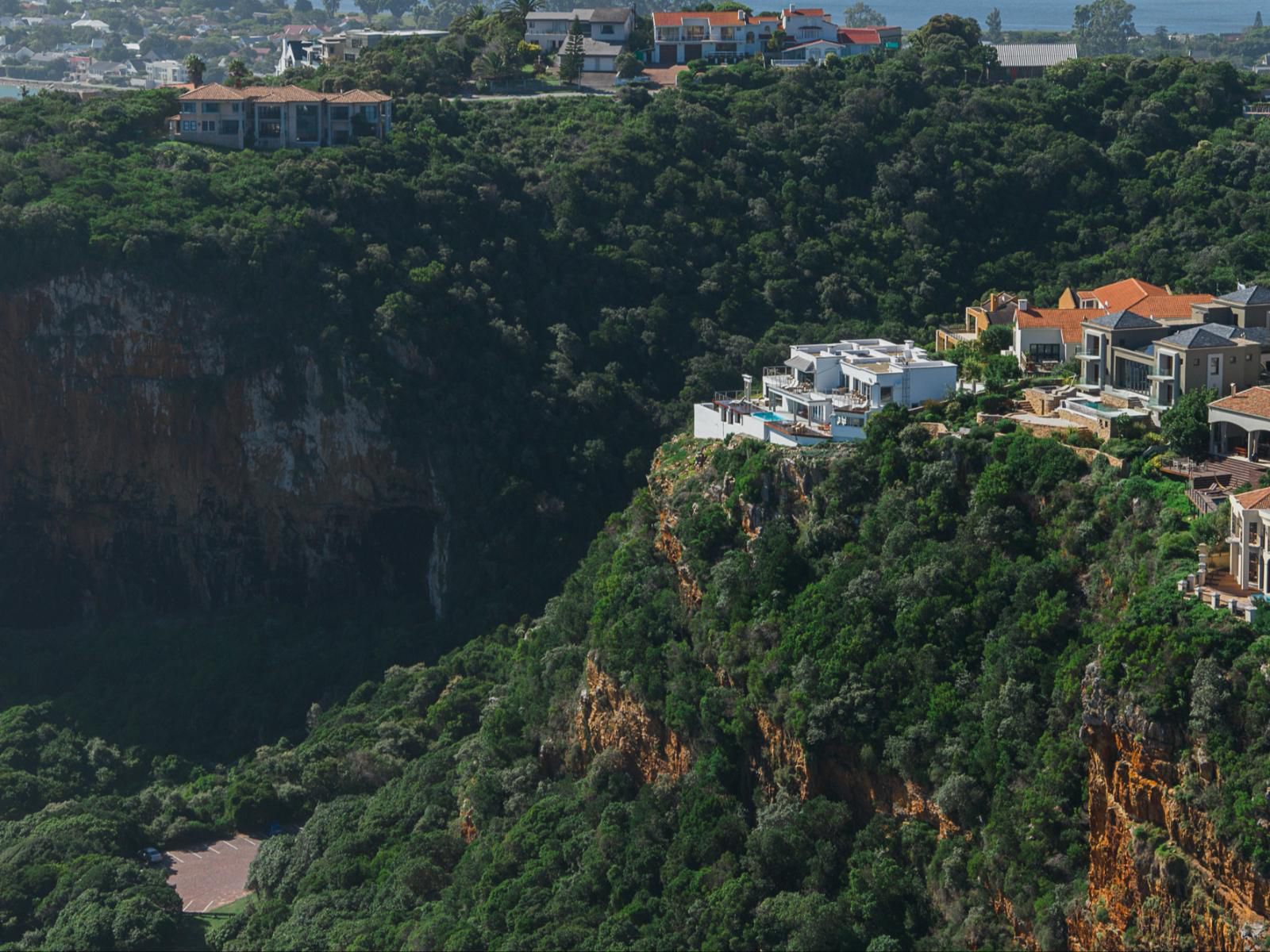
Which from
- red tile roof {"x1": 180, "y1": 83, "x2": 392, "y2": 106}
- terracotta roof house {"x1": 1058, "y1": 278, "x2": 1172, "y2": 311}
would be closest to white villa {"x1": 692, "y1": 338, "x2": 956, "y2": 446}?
terracotta roof house {"x1": 1058, "y1": 278, "x2": 1172, "y2": 311}

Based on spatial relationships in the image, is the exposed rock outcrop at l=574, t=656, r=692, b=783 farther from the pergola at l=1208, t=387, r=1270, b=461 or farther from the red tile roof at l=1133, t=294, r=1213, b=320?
the red tile roof at l=1133, t=294, r=1213, b=320

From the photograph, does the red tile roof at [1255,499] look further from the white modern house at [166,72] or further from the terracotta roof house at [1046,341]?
the white modern house at [166,72]

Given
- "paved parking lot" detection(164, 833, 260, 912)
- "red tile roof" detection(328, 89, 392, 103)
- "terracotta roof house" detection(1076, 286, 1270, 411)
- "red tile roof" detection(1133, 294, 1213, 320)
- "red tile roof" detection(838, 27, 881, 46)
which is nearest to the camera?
"terracotta roof house" detection(1076, 286, 1270, 411)

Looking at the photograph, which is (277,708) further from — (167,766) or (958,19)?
(958,19)

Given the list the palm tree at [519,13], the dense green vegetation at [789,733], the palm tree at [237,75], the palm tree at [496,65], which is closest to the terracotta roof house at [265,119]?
the palm tree at [237,75]

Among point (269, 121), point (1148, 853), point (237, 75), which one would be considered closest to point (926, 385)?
point (1148, 853)

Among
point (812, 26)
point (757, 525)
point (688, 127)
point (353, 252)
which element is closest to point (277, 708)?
point (353, 252)
